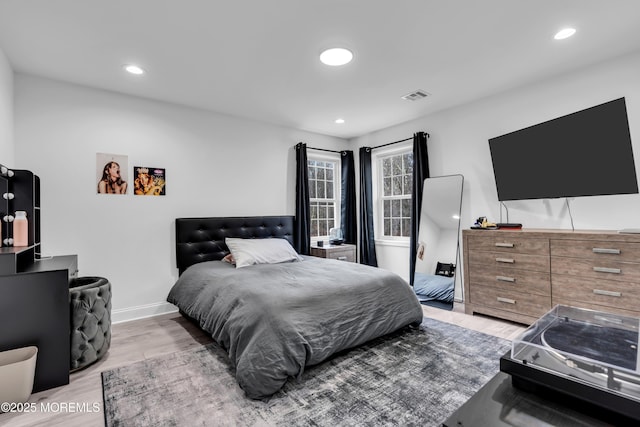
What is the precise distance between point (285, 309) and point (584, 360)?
1558 mm

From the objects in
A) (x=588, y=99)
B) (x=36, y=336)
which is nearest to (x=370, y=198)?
(x=588, y=99)

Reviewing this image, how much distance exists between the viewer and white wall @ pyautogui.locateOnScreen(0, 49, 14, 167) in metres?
2.47

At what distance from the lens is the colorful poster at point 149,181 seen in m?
3.45

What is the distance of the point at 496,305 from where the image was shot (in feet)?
10.4

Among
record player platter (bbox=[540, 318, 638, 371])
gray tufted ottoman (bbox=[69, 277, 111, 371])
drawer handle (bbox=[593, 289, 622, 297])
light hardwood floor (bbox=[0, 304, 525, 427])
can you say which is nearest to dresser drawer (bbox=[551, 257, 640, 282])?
drawer handle (bbox=[593, 289, 622, 297])

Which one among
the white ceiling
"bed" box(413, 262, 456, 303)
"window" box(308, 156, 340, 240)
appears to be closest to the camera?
the white ceiling

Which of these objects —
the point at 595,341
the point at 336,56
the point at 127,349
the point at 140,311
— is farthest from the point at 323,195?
the point at 595,341

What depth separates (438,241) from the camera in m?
4.16

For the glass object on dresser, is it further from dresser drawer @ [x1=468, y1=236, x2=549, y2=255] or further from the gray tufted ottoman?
dresser drawer @ [x1=468, y1=236, x2=549, y2=255]

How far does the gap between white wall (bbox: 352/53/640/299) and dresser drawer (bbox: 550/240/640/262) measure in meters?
0.50

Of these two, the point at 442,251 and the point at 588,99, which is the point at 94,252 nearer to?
the point at 442,251

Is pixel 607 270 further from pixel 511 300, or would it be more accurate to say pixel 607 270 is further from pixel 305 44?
pixel 305 44

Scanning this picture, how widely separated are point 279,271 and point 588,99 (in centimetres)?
334

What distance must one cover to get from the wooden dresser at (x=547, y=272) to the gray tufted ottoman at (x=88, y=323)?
3.41m
